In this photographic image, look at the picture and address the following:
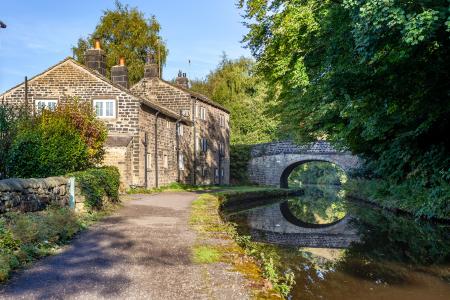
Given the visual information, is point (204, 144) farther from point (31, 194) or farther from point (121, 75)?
point (31, 194)

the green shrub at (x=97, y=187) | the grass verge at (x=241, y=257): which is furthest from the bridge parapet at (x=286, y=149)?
the grass verge at (x=241, y=257)

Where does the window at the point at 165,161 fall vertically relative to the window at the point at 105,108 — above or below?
below

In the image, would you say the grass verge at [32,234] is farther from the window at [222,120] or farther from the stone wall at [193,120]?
the window at [222,120]

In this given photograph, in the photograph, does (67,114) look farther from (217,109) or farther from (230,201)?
(217,109)

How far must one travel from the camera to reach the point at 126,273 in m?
6.24

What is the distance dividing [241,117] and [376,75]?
3785cm

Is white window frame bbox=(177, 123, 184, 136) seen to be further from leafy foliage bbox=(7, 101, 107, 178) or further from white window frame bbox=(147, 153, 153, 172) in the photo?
leafy foliage bbox=(7, 101, 107, 178)

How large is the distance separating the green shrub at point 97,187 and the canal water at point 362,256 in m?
4.46

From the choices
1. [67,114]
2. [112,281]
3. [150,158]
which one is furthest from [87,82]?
[112,281]

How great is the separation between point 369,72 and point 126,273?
7.69 metres

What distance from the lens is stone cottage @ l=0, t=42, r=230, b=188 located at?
79.8 ft

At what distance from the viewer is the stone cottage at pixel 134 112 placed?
24.3 meters

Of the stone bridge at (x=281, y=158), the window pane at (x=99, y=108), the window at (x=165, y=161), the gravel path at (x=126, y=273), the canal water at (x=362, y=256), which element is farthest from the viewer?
the stone bridge at (x=281, y=158)

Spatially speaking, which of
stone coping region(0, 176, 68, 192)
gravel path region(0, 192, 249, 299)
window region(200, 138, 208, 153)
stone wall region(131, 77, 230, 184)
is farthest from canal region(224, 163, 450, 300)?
window region(200, 138, 208, 153)
